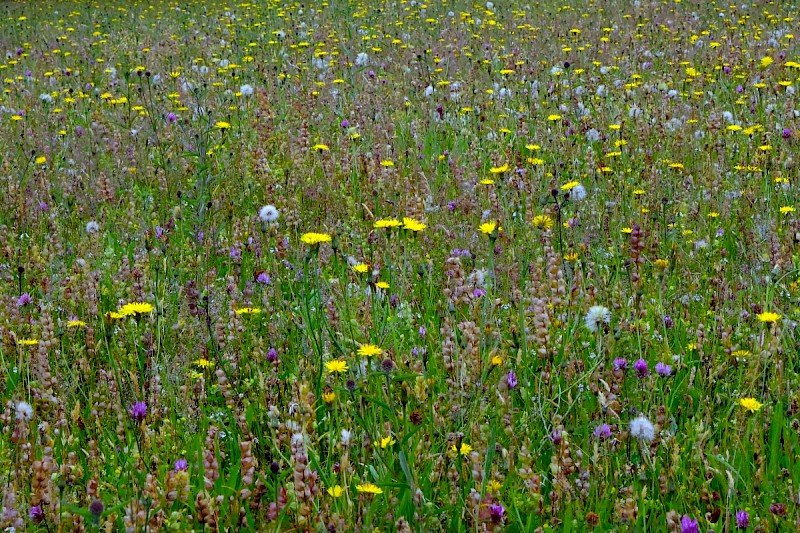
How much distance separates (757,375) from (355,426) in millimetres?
1132

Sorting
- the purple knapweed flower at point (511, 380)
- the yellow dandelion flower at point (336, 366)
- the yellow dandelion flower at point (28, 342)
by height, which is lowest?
the yellow dandelion flower at point (28, 342)

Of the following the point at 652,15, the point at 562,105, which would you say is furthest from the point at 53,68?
the point at 652,15

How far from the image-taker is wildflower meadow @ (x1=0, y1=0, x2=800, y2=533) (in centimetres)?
197

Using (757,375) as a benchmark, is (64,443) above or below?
below

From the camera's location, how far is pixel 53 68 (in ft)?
27.5

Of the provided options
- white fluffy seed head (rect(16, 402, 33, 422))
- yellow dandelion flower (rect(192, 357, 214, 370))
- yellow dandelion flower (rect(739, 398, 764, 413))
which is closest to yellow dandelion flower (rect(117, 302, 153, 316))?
yellow dandelion flower (rect(192, 357, 214, 370))

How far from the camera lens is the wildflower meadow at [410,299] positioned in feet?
6.46

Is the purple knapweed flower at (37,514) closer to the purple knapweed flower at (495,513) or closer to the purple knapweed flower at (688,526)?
the purple knapweed flower at (495,513)

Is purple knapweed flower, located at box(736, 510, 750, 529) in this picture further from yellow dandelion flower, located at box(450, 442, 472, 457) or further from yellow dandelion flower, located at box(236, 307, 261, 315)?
yellow dandelion flower, located at box(236, 307, 261, 315)

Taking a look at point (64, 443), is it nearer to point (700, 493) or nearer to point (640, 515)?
point (640, 515)

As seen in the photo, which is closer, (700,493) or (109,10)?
(700,493)

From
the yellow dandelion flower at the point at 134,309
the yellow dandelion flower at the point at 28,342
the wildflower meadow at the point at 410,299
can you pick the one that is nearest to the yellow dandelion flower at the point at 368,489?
the wildflower meadow at the point at 410,299

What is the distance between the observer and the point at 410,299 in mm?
3252

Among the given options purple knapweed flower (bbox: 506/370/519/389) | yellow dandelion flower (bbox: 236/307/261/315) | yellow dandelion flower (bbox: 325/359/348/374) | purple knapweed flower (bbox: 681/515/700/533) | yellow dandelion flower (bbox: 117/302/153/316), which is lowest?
yellow dandelion flower (bbox: 236/307/261/315)
